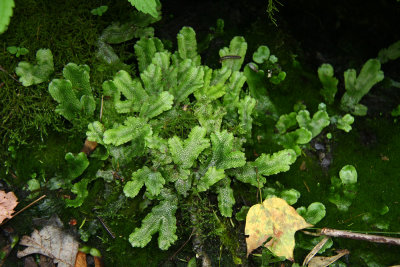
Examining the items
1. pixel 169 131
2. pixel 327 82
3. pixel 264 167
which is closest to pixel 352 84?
pixel 327 82

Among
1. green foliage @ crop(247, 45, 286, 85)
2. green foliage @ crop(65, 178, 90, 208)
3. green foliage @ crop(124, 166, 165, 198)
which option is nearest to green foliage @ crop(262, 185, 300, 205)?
green foliage @ crop(124, 166, 165, 198)

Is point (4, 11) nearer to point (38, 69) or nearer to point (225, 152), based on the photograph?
point (38, 69)

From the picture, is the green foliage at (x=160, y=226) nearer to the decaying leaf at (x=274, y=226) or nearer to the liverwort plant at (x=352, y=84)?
the decaying leaf at (x=274, y=226)

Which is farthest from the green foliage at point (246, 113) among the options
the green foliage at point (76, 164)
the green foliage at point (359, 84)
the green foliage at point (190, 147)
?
the green foliage at point (76, 164)

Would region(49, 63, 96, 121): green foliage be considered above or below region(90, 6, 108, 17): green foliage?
below

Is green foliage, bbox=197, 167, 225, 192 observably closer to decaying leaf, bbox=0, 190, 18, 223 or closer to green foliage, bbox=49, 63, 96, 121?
green foliage, bbox=49, 63, 96, 121

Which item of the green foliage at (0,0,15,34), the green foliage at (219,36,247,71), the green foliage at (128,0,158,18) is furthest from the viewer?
the green foliage at (219,36,247,71)
